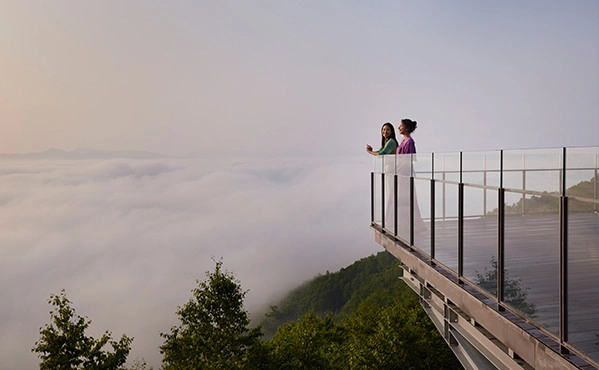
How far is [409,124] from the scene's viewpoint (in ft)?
41.2

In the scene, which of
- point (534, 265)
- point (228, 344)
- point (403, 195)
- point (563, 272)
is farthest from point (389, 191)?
point (228, 344)

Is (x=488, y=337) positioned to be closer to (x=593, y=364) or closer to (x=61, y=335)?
(x=593, y=364)

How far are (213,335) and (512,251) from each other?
3068cm

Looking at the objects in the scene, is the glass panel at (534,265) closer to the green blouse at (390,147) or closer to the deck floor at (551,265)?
the deck floor at (551,265)

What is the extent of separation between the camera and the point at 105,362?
91.9 ft

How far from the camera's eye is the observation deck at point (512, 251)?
209 inches

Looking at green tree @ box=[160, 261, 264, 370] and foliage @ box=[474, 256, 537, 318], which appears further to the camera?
green tree @ box=[160, 261, 264, 370]

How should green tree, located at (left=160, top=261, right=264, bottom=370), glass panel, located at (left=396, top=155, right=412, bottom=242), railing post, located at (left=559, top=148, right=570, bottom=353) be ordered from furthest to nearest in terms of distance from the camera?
1. green tree, located at (left=160, top=261, right=264, bottom=370)
2. glass panel, located at (left=396, top=155, right=412, bottom=242)
3. railing post, located at (left=559, top=148, right=570, bottom=353)

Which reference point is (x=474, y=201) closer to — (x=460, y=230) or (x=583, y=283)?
(x=460, y=230)

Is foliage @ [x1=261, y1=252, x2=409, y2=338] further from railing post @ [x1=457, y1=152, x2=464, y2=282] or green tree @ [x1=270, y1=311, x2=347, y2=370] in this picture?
railing post @ [x1=457, y1=152, x2=464, y2=282]

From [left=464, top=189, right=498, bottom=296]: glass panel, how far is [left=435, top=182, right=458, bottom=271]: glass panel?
1.57ft

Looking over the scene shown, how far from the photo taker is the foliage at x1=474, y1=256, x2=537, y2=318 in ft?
20.7

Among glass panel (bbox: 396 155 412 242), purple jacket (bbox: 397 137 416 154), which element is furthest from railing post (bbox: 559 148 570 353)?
purple jacket (bbox: 397 137 416 154)

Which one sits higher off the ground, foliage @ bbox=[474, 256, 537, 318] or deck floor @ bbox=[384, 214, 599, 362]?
deck floor @ bbox=[384, 214, 599, 362]
